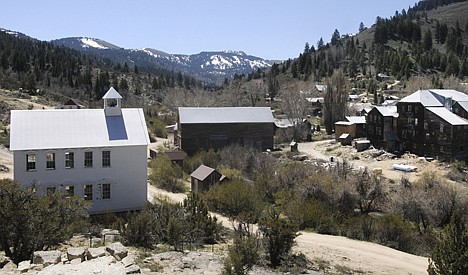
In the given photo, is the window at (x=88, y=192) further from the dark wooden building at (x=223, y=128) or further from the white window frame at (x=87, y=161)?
the dark wooden building at (x=223, y=128)

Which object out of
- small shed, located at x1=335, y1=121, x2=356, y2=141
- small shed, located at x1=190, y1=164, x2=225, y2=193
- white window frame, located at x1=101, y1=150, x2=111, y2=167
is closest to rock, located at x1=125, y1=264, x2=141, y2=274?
white window frame, located at x1=101, y1=150, x2=111, y2=167

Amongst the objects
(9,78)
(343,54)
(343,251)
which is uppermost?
(343,54)

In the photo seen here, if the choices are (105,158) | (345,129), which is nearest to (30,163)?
(105,158)

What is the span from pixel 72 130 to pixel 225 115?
26.5 metres

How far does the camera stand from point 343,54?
14650 cm

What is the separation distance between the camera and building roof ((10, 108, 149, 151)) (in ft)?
87.5

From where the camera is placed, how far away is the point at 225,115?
52.8 meters

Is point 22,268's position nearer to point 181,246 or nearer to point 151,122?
point 181,246

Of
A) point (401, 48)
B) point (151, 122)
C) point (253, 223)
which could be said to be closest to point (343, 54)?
point (401, 48)

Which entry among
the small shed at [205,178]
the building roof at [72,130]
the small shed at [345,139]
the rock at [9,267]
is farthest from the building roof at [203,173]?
the small shed at [345,139]

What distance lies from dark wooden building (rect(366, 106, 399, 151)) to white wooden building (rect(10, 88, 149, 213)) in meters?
35.3

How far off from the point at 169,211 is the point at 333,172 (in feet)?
56.2

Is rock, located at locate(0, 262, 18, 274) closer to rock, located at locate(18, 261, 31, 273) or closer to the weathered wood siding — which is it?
rock, located at locate(18, 261, 31, 273)

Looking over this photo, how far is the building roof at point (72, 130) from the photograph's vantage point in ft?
87.5
